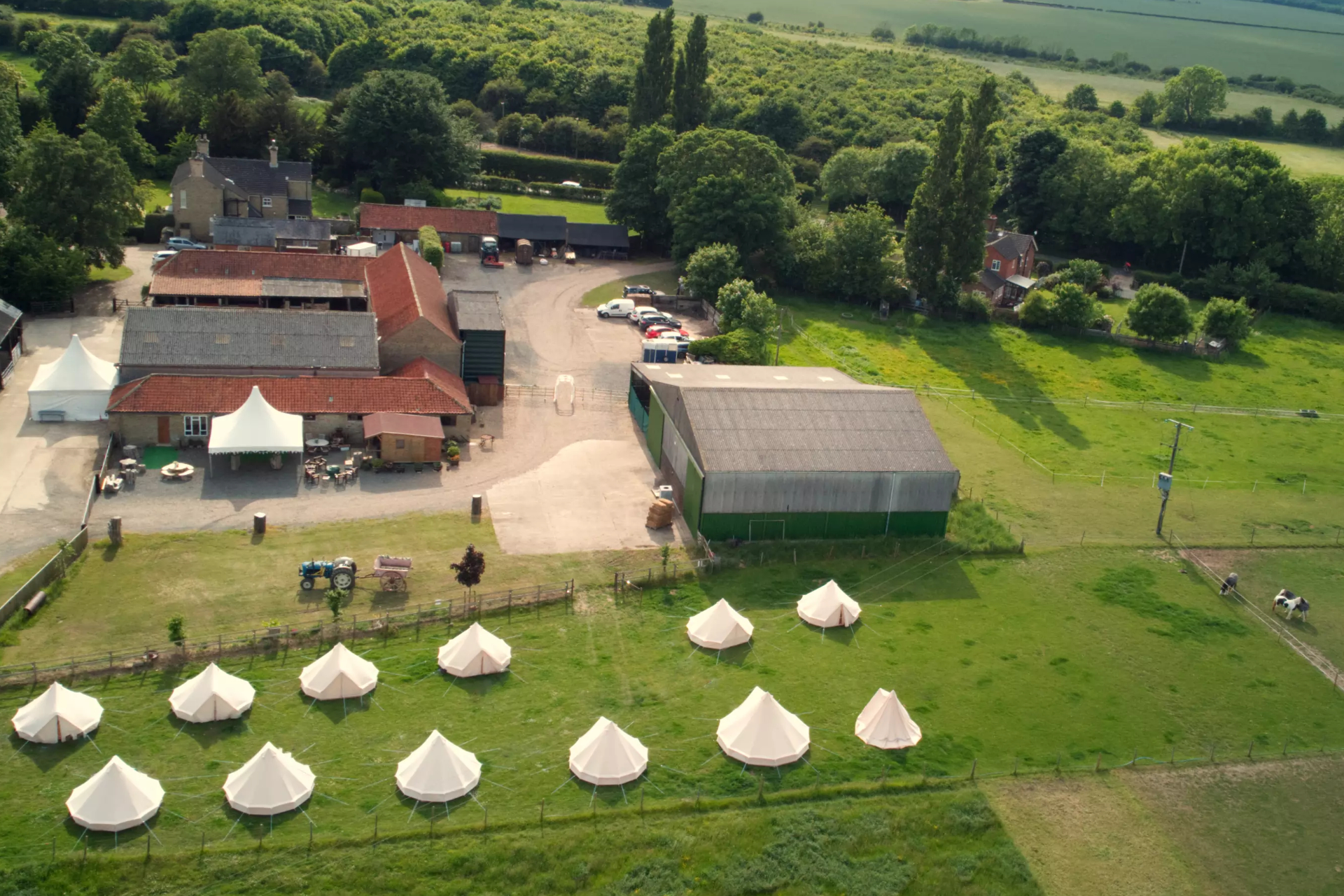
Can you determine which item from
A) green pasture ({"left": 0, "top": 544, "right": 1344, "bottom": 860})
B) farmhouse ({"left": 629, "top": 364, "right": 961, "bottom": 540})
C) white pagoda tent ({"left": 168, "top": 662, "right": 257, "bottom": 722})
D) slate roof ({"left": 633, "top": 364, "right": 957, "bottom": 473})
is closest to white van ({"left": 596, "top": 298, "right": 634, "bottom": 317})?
slate roof ({"left": 633, "top": 364, "right": 957, "bottom": 473})

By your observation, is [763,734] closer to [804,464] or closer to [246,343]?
[804,464]

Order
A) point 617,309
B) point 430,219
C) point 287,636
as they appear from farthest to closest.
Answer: point 430,219
point 617,309
point 287,636

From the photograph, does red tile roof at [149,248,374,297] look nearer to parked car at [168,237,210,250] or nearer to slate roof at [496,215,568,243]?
parked car at [168,237,210,250]

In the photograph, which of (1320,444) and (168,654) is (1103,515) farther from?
(168,654)

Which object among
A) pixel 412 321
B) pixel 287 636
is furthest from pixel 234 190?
pixel 287 636

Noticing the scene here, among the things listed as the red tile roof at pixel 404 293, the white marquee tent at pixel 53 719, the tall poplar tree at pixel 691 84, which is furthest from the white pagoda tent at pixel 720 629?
the tall poplar tree at pixel 691 84

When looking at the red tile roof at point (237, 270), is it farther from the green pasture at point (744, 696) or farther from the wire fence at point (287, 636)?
the green pasture at point (744, 696)
